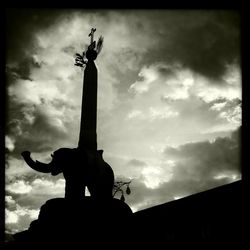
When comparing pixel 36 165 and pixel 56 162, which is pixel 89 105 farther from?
pixel 36 165

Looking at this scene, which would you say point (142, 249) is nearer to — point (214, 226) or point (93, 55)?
point (214, 226)

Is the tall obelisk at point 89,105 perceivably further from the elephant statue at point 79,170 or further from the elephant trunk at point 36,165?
the elephant trunk at point 36,165

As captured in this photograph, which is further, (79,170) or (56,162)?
(56,162)

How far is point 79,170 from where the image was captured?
29.9 feet

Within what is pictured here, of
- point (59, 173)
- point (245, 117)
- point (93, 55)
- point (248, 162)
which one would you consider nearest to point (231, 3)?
point (245, 117)

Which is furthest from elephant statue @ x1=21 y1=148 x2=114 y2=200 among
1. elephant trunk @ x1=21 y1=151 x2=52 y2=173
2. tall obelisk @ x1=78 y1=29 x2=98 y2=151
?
tall obelisk @ x1=78 y1=29 x2=98 y2=151

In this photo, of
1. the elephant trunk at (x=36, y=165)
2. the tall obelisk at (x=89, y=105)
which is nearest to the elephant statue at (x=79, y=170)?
the elephant trunk at (x=36, y=165)

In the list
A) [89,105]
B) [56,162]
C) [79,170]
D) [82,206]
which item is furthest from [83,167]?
[89,105]

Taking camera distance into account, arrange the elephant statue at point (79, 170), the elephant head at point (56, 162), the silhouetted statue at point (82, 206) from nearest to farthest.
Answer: the silhouetted statue at point (82, 206) → the elephant statue at point (79, 170) → the elephant head at point (56, 162)

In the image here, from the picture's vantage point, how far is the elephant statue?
9.09m

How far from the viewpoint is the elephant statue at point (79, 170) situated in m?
9.09

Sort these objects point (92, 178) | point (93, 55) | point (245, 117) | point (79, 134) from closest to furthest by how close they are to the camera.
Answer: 1. point (245, 117)
2. point (92, 178)
3. point (79, 134)
4. point (93, 55)

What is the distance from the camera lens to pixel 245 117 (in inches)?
312

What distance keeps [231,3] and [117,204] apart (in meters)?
5.21
